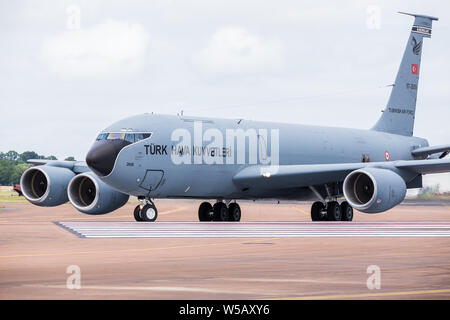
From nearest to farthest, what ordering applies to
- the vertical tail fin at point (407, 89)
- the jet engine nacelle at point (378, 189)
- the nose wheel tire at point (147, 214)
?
the jet engine nacelle at point (378, 189), the nose wheel tire at point (147, 214), the vertical tail fin at point (407, 89)

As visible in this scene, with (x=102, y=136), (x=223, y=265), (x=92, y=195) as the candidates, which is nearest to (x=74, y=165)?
(x=92, y=195)

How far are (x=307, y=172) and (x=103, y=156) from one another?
24.1 ft

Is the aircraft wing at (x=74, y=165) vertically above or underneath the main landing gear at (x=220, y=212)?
above

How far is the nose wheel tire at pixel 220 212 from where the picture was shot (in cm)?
3069

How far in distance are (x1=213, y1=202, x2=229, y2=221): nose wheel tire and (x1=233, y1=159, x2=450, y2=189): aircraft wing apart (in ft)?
3.78

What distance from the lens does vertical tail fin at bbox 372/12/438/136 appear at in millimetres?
39031

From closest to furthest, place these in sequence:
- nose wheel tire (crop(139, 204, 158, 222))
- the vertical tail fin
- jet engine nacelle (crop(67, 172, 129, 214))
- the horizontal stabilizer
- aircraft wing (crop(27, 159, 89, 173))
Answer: nose wheel tire (crop(139, 204, 158, 222)), jet engine nacelle (crop(67, 172, 129, 214)), aircraft wing (crop(27, 159, 89, 173)), the horizontal stabilizer, the vertical tail fin

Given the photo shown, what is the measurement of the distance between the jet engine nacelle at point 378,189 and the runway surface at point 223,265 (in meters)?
6.27

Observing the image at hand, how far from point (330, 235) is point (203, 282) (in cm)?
1023

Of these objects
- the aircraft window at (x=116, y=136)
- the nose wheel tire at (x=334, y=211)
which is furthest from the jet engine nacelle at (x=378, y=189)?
the aircraft window at (x=116, y=136)

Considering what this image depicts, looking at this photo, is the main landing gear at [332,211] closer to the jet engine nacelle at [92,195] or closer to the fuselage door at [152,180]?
the fuselage door at [152,180]

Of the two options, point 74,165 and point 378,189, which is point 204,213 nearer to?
point 74,165

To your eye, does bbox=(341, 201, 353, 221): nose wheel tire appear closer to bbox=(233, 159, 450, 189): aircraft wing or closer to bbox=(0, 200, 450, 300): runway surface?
bbox=(233, 159, 450, 189): aircraft wing

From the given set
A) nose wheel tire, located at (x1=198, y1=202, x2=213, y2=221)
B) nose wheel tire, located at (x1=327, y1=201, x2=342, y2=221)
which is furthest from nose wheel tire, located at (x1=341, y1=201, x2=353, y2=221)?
nose wheel tire, located at (x1=198, y1=202, x2=213, y2=221)
